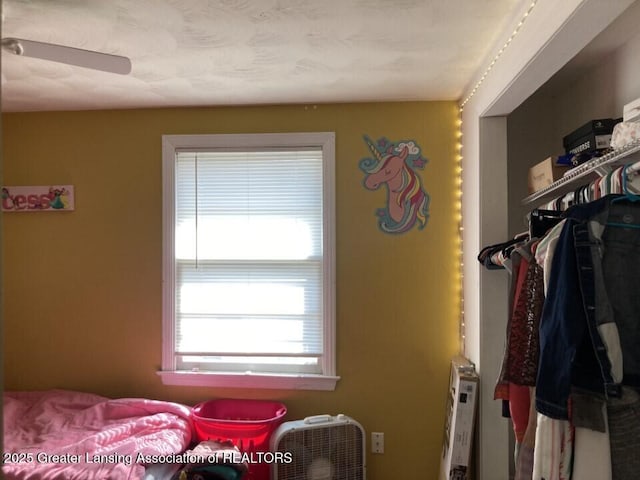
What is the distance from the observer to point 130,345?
2.97 metres

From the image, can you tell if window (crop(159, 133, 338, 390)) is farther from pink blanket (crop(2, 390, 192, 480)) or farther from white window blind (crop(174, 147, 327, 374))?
pink blanket (crop(2, 390, 192, 480))

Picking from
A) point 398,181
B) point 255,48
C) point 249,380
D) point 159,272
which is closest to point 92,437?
point 249,380

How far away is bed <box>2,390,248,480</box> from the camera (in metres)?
2.05

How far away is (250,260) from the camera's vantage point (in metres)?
2.88

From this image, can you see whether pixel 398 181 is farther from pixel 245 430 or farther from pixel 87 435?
pixel 87 435

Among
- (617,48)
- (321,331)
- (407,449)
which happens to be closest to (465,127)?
(617,48)

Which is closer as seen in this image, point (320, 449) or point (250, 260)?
point (320, 449)

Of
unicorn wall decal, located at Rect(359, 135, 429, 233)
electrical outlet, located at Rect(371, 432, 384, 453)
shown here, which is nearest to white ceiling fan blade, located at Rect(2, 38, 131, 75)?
unicorn wall decal, located at Rect(359, 135, 429, 233)

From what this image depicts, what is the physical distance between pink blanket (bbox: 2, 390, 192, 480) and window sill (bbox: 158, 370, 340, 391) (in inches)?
8.0

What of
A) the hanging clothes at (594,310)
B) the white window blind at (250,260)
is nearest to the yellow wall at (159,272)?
the white window blind at (250,260)

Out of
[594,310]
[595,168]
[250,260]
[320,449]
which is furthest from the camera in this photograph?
[250,260]

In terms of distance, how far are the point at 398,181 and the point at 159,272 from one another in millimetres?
1645

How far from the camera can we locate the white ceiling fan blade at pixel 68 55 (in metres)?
1.53

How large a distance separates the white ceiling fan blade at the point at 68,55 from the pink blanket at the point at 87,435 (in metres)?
1.72
